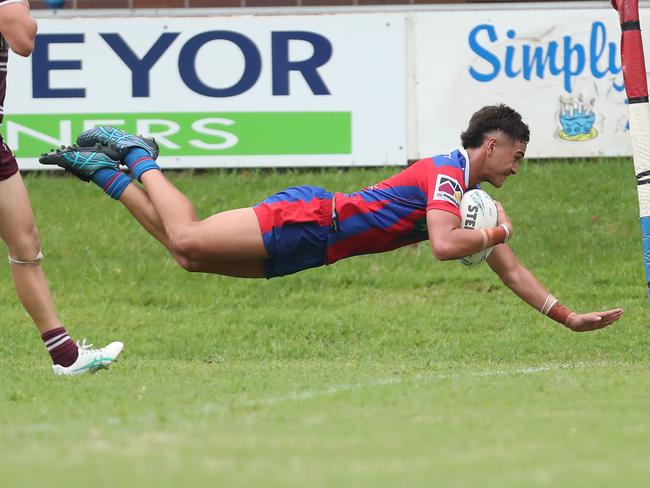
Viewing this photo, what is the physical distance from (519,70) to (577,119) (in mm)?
758

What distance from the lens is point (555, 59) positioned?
13.5 m

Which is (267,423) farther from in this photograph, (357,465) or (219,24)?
(219,24)

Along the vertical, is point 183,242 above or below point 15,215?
below

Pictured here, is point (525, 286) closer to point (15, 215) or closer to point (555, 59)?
point (15, 215)

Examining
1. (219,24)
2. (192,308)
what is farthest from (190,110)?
(192,308)

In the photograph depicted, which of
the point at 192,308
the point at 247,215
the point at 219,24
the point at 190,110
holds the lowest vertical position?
the point at 192,308

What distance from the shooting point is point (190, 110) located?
535 inches

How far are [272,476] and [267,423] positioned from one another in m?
1.31

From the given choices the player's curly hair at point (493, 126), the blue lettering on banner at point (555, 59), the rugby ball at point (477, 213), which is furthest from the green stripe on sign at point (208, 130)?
the rugby ball at point (477, 213)

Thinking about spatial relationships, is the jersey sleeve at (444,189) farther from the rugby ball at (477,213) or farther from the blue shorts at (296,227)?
the blue shorts at (296,227)

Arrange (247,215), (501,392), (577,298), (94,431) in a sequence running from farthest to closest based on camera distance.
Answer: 1. (577,298)
2. (247,215)
3. (501,392)
4. (94,431)

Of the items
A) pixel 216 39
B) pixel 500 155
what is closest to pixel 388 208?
pixel 500 155

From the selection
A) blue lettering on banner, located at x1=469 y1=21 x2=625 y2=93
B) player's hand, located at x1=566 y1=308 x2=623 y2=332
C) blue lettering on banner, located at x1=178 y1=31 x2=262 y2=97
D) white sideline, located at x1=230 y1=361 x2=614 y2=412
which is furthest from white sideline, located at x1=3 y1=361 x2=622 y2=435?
blue lettering on banner, located at x1=178 y1=31 x2=262 y2=97

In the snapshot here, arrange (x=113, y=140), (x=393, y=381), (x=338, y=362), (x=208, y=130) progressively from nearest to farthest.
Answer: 1. (x=393, y=381)
2. (x=113, y=140)
3. (x=338, y=362)
4. (x=208, y=130)
